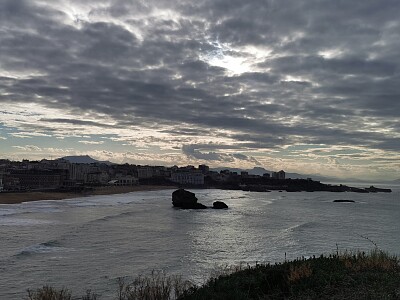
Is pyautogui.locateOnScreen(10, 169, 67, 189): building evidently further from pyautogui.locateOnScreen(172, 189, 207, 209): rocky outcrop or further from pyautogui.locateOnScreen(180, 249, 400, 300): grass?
pyautogui.locateOnScreen(180, 249, 400, 300): grass

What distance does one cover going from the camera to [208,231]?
43.8m

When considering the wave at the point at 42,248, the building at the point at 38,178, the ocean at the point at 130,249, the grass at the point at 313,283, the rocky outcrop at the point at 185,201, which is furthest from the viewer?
the building at the point at 38,178

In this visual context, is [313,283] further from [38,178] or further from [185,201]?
[38,178]

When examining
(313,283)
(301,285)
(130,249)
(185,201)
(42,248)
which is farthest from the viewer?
(185,201)

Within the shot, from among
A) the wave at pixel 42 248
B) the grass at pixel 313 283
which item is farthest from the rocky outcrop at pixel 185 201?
the grass at pixel 313 283

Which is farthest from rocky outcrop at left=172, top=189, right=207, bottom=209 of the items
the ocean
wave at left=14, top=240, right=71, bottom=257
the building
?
the building

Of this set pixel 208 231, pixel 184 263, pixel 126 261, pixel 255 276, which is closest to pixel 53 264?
pixel 126 261

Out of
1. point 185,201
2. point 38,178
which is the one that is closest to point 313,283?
point 185,201

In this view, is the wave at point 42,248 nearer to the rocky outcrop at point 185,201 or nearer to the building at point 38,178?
the rocky outcrop at point 185,201

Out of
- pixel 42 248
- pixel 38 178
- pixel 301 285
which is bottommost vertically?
pixel 42 248

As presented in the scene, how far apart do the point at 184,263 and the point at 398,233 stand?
33.9 meters

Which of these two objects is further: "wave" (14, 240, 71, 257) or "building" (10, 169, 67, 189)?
"building" (10, 169, 67, 189)

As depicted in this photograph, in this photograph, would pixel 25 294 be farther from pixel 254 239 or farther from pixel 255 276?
pixel 254 239

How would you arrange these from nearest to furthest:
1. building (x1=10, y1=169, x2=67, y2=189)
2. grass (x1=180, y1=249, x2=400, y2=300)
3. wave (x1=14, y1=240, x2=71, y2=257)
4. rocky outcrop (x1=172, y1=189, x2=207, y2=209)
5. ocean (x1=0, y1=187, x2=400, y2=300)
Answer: grass (x1=180, y1=249, x2=400, y2=300) → ocean (x1=0, y1=187, x2=400, y2=300) → wave (x1=14, y1=240, x2=71, y2=257) → rocky outcrop (x1=172, y1=189, x2=207, y2=209) → building (x1=10, y1=169, x2=67, y2=189)
